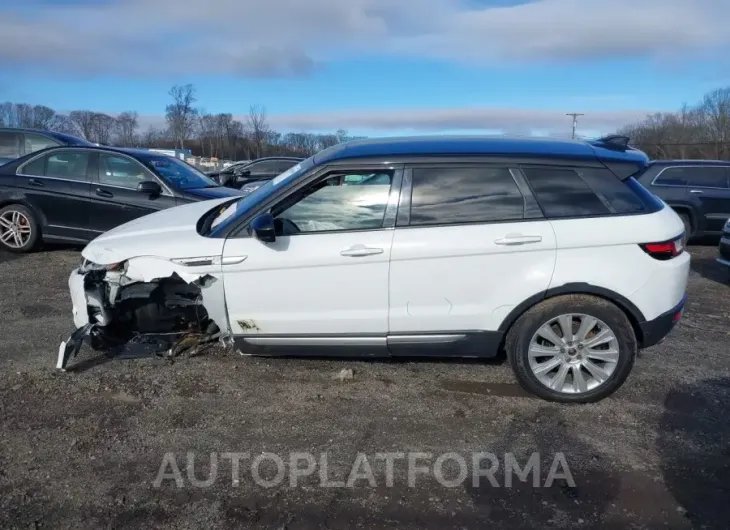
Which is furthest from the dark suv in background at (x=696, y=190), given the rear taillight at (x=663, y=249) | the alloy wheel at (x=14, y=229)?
the alloy wheel at (x=14, y=229)

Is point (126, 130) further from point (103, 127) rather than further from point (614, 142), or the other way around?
point (614, 142)

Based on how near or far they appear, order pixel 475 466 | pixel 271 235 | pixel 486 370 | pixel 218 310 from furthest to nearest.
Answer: pixel 486 370, pixel 218 310, pixel 271 235, pixel 475 466

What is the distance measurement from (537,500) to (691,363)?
8.41 ft

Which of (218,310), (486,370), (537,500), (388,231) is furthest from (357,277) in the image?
(537,500)

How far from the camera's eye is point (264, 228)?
12.8 ft

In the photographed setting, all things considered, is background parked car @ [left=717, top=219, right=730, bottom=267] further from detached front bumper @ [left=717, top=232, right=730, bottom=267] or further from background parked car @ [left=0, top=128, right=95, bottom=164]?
Answer: background parked car @ [left=0, top=128, right=95, bottom=164]

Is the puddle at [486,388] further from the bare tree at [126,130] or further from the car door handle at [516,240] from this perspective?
the bare tree at [126,130]

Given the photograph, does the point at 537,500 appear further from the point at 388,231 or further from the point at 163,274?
the point at 163,274

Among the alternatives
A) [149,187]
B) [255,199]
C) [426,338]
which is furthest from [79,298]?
[149,187]

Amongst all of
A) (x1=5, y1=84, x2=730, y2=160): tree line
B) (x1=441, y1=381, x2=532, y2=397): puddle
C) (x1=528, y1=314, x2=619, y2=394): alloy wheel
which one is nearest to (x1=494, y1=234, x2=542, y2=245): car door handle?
(x1=528, y1=314, x2=619, y2=394): alloy wheel

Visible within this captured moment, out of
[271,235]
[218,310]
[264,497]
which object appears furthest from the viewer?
[218,310]

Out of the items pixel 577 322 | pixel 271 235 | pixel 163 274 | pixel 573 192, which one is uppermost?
pixel 573 192

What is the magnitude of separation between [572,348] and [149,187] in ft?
19.4

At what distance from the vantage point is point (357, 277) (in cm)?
404
